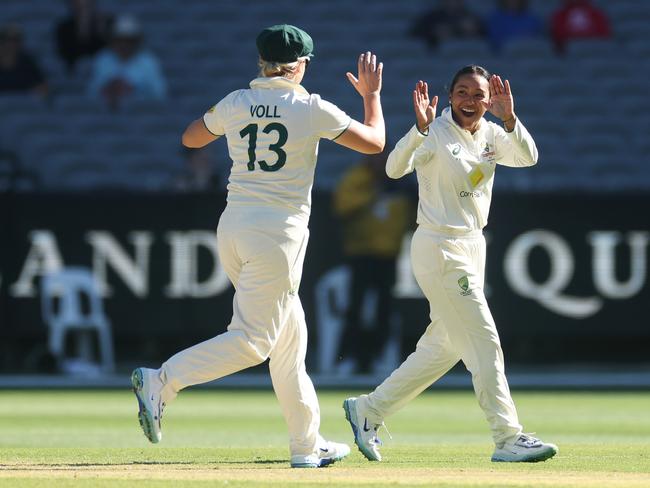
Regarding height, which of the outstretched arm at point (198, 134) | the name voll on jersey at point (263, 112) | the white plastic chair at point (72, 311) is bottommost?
the white plastic chair at point (72, 311)

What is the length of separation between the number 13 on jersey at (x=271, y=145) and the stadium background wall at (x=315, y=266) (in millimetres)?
8670

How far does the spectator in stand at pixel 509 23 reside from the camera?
19609mm

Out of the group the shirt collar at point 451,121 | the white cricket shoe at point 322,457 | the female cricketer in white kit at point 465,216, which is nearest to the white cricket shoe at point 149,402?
the white cricket shoe at point 322,457

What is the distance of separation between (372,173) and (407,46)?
4.81 metres

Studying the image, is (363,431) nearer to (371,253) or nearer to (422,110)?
(422,110)

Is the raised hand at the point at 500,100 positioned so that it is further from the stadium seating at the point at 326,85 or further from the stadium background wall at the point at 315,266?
the stadium seating at the point at 326,85

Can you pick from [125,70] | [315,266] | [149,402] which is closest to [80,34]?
[125,70]

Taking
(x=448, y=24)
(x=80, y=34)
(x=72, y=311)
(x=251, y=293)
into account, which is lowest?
(x=72, y=311)

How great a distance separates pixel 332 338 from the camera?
16.0 meters

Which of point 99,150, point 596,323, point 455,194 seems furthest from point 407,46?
point 455,194

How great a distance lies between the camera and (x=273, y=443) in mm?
9336

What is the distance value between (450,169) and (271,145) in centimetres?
102

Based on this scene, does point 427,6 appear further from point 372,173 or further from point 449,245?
point 449,245

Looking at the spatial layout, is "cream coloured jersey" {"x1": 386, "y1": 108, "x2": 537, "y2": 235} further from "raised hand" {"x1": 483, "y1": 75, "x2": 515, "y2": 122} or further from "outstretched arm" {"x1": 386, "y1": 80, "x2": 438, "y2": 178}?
"raised hand" {"x1": 483, "y1": 75, "x2": 515, "y2": 122}
